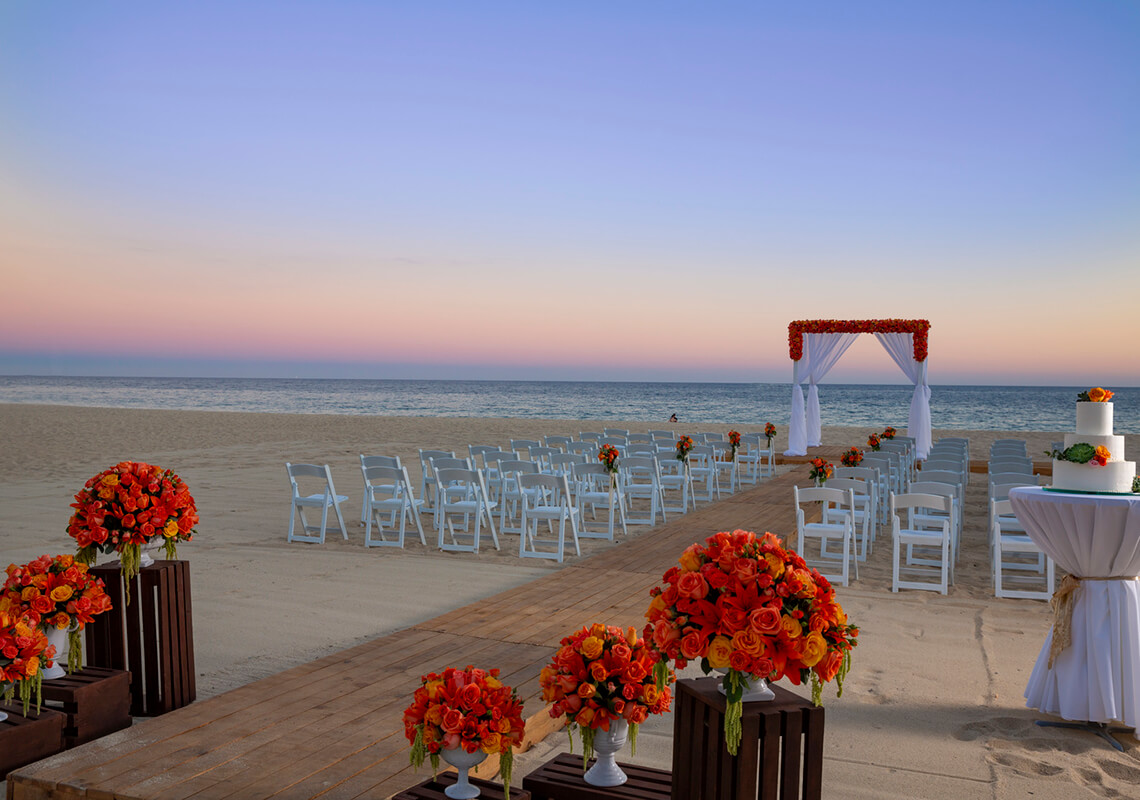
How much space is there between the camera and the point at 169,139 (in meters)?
17.7

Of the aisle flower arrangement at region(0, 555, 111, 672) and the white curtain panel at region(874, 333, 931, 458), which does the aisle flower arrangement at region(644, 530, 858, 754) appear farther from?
the white curtain panel at region(874, 333, 931, 458)

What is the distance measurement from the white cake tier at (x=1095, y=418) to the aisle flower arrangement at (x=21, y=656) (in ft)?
15.0

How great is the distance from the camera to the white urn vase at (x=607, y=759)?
2.41 metres

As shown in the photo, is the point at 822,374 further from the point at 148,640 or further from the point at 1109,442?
the point at 148,640

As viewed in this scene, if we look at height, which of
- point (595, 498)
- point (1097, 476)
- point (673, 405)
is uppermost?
point (1097, 476)

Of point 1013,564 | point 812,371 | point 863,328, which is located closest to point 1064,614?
point 1013,564

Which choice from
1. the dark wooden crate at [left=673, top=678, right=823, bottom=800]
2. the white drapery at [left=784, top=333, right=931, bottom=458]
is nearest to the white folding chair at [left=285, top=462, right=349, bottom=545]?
the dark wooden crate at [left=673, top=678, right=823, bottom=800]

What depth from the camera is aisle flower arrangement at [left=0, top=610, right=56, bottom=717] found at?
303 centimetres

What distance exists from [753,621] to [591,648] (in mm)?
669

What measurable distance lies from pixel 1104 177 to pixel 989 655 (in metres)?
18.4

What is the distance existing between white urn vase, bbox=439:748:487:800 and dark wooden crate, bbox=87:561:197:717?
6.44 ft

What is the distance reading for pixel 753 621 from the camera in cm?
183

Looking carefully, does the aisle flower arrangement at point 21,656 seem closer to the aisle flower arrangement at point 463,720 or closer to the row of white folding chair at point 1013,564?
the aisle flower arrangement at point 463,720

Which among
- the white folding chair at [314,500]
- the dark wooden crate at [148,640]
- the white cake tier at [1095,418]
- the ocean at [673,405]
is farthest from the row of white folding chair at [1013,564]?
the ocean at [673,405]
